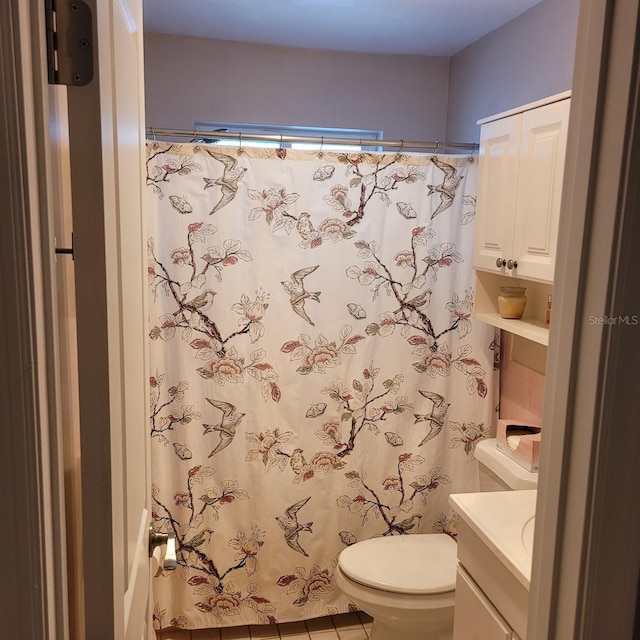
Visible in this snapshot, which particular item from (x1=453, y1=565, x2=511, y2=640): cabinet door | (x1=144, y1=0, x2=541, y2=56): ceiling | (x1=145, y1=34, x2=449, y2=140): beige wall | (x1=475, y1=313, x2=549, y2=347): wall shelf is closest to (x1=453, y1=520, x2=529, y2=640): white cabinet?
(x1=453, y1=565, x2=511, y2=640): cabinet door

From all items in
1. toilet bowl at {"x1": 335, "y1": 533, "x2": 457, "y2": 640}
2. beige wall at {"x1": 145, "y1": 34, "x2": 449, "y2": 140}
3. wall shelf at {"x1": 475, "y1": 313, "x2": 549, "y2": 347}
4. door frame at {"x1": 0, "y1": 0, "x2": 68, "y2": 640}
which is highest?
beige wall at {"x1": 145, "y1": 34, "x2": 449, "y2": 140}

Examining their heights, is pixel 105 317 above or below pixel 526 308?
above

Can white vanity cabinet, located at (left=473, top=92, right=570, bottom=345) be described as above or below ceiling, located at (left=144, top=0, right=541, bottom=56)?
below

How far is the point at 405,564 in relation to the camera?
84.8 inches

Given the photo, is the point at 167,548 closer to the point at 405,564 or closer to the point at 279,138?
the point at 405,564

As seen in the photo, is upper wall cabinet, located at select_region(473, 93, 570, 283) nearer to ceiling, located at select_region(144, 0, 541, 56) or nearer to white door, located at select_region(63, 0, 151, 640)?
ceiling, located at select_region(144, 0, 541, 56)

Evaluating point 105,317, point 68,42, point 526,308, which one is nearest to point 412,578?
point 526,308

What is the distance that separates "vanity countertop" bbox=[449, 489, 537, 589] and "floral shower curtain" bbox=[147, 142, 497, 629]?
2.39 ft

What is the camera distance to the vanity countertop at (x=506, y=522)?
1.45 meters

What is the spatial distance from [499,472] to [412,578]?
0.46 meters

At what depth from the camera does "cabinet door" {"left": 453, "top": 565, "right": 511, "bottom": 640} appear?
5.02ft

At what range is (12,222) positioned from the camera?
0.58m

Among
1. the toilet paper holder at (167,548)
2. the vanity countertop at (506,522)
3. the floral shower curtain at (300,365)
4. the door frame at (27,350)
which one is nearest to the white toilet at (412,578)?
the vanity countertop at (506,522)

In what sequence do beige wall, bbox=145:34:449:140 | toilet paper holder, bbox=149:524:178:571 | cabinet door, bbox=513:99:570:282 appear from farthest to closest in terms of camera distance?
beige wall, bbox=145:34:449:140 < cabinet door, bbox=513:99:570:282 < toilet paper holder, bbox=149:524:178:571
